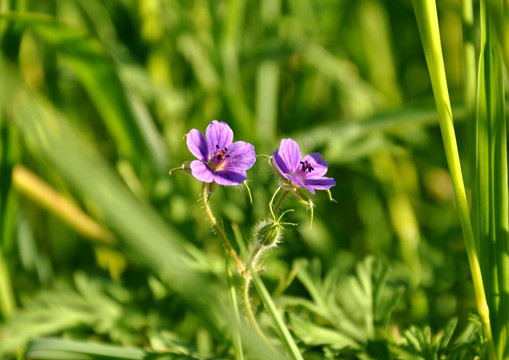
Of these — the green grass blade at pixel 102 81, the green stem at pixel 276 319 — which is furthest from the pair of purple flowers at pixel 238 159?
the green grass blade at pixel 102 81

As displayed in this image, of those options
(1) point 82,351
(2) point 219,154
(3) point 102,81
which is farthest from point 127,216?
(3) point 102,81

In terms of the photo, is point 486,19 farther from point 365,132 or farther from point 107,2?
point 107,2

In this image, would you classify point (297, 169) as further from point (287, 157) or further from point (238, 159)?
point (238, 159)

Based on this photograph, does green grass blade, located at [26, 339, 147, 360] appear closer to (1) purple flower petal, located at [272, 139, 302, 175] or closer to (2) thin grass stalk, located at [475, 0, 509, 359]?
(1) purple flower petal, located at [272, 139, 302, 175]

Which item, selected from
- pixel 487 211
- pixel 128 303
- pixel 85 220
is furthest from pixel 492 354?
pixel 85 220

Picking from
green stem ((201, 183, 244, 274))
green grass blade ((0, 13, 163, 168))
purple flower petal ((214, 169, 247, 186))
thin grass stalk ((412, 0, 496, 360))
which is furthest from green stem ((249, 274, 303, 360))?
A: green grass blade ((0, 13, 163, 168))
